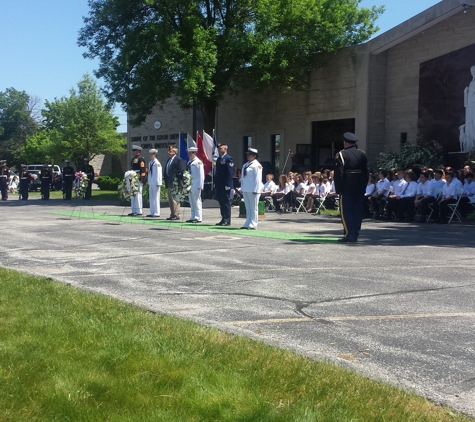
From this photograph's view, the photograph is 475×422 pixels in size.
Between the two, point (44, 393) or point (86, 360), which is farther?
point (86, 360)

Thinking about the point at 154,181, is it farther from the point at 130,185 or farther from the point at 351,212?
the point at 351,212

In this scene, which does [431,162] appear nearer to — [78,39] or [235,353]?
[78,39]

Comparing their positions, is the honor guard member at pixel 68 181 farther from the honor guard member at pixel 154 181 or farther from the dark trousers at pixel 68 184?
the honor guard member at pixel 154 181

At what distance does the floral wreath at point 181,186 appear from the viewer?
57.4 feet

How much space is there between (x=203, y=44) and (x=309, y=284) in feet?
71.3

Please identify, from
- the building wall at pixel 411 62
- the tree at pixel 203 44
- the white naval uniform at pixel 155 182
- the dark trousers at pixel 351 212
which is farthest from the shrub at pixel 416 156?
the dark trousers at pixel 351 212

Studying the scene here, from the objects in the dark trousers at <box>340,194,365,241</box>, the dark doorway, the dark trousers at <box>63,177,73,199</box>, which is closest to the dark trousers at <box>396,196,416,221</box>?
the dark trousers at <box>340,194,365,241</box>

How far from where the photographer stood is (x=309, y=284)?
8102 mm

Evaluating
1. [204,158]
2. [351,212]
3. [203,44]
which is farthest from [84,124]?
[351,212]

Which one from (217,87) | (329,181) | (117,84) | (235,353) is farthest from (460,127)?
(235,353)

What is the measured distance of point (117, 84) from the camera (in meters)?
30.4

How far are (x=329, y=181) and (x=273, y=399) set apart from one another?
20667mm

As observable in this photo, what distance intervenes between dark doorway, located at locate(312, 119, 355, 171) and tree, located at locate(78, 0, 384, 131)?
86.5 inches

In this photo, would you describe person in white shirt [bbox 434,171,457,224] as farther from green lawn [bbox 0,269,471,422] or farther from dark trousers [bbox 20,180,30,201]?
dark trousers [bbox 20,180,30,201]
